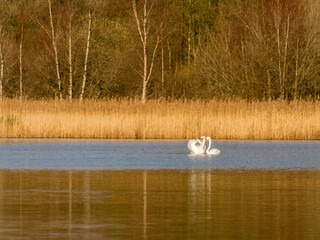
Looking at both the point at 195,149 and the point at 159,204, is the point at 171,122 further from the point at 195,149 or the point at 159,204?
the point at 159,204

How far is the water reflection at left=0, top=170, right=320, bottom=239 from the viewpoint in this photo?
990 cm

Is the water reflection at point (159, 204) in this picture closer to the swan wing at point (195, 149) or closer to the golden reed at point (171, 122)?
the swan wing at point (195, 149)

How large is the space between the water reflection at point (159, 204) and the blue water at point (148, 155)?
1423 mm

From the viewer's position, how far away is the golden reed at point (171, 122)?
2866 centimetres

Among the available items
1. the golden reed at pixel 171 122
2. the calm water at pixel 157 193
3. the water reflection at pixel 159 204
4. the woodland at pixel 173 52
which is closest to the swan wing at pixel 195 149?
the calm water at pixel 157 193

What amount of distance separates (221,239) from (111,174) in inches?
310

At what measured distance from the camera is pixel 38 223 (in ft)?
34.3

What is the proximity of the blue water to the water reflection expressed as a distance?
142 centimetres

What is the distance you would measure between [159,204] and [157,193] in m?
1.41

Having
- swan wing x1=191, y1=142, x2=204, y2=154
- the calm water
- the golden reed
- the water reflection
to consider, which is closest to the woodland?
the golden reed

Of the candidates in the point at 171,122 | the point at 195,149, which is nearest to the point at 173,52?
the point at 171,122

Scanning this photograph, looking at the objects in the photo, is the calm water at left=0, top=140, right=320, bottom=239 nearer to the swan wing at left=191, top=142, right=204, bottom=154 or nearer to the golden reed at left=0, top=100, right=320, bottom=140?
the swan wing at left=191, top=142, right=204, bottom=154

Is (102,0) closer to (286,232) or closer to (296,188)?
(296,188)

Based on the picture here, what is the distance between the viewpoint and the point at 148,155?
71.4 feet
